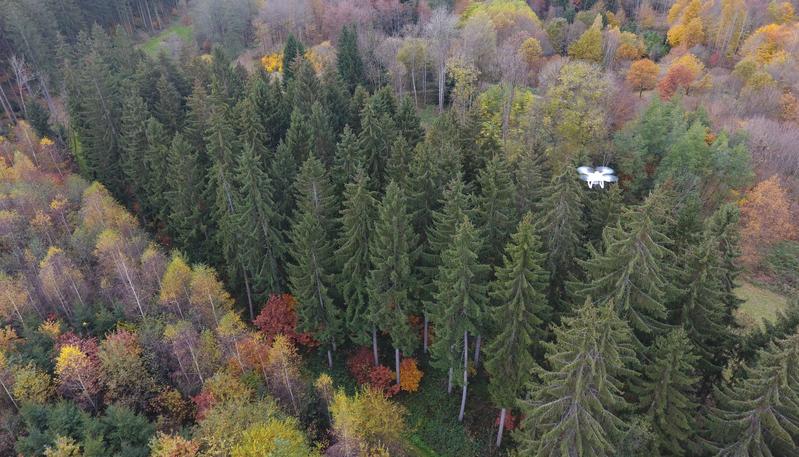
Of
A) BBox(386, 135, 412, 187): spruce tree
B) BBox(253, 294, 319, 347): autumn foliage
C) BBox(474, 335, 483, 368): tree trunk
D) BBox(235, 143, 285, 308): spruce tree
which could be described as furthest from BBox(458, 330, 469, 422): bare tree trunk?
BBox(235, 143, 285, 308): spruce tree

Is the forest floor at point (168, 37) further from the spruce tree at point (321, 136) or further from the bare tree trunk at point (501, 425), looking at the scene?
the bare tree trunk at point (501, 425)

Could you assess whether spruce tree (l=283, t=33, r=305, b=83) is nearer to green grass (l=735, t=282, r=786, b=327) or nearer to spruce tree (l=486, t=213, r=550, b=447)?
spruce tree (l=486, t=213, r=550, b=447)

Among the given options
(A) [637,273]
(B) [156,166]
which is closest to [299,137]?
(B) [156,166]

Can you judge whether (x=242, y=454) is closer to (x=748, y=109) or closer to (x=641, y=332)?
(x=641, y=332)

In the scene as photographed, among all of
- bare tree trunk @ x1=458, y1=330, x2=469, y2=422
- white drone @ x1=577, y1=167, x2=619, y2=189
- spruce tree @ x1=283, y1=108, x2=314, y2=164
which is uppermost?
spruce tree @ x1=283, y1=108, x2=314, y2=164

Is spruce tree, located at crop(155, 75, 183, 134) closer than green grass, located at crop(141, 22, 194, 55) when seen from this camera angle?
Yes

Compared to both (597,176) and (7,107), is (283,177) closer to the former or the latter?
(597,176)
